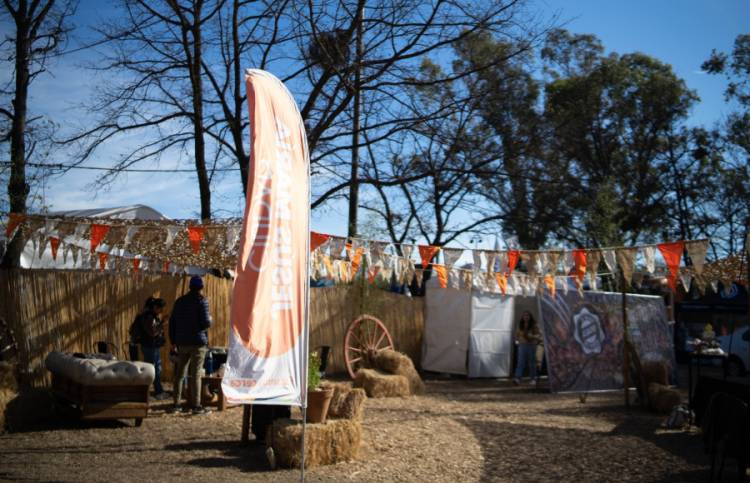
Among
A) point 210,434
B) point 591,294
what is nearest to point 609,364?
point 591,294

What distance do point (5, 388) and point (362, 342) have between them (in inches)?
292

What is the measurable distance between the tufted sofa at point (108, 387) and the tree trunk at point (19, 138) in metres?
3.15

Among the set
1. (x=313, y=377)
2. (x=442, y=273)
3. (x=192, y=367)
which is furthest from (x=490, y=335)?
(x=313, y=377)

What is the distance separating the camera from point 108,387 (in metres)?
8.12

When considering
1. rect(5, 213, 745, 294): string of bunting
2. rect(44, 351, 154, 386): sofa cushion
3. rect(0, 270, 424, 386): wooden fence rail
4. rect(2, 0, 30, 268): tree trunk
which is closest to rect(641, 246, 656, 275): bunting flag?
rect(5, 213, 745, 294): string of bunting

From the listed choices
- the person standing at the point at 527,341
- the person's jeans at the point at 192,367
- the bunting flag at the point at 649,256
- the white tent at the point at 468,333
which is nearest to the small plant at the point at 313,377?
the person's jeans at the point at 192,367

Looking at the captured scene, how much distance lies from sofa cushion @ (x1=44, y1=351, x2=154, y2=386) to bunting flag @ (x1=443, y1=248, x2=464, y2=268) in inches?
178

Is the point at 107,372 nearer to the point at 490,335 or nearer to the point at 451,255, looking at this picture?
the point at 451,255

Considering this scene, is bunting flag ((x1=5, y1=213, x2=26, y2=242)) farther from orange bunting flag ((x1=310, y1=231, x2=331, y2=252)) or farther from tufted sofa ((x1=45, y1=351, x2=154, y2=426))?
orange bunting flag ((x1=310, y1=231, x2=331, y2=252))

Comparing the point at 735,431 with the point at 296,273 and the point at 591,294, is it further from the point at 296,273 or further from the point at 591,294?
the point at 591,294

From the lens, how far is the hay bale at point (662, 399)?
1067 centimetres

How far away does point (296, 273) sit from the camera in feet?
16.8

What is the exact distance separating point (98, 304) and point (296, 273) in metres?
7.69

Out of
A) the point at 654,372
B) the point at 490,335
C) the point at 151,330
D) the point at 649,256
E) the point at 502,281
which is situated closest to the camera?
the point at 649,256
